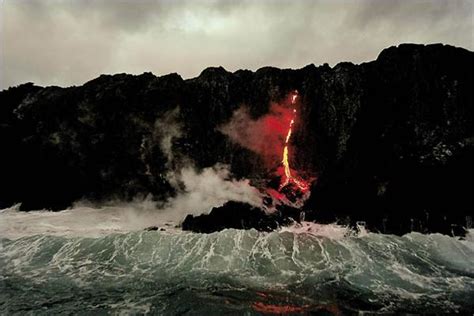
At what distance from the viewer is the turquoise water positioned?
13117mm

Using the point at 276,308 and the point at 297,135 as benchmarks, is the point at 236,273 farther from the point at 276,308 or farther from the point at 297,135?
the point at 297,135

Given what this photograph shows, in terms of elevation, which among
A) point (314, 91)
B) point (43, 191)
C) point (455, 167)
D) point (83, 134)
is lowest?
point (43, 191)

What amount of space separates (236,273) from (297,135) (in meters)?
12.7

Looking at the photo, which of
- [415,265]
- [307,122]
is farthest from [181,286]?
[307,122]

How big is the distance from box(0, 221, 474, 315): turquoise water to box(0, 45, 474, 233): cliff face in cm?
325

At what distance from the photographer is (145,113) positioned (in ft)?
95.9

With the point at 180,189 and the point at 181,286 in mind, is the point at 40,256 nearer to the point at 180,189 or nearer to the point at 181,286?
the point at 181,286

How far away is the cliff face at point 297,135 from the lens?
22.1m

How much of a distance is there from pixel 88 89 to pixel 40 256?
54.0ft

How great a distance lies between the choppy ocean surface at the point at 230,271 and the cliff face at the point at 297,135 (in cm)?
314

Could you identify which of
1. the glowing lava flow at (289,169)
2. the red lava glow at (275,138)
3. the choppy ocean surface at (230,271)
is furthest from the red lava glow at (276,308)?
the glowing lava flow at (289,169)

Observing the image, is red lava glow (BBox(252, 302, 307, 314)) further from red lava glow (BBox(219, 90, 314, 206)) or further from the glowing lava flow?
the glowing lava flow

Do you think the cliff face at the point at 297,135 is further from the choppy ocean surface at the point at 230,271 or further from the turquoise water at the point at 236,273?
the turquoise water at the point at 236,273

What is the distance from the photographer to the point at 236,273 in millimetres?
16016
